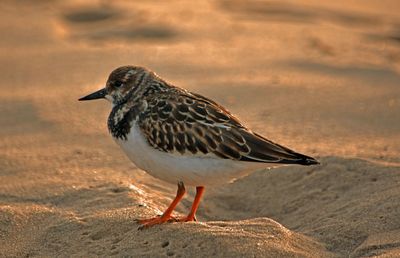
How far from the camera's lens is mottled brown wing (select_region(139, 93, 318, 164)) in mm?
4539

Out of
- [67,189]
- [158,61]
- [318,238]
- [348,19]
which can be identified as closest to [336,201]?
[318,238]

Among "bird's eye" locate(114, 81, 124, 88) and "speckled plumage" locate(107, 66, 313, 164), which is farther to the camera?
"bird's eye" locate(114, 81, 124, 88)

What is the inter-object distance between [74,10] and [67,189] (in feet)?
14.8

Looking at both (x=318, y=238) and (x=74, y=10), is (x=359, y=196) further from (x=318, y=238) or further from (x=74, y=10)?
(x=74, y=10)

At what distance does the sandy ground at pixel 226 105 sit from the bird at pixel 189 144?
339 millimetres

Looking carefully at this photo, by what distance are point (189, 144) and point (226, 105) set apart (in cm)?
267

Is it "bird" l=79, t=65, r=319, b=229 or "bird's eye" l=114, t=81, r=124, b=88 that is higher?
"bird's eye" l=114, t=81, r=124, b=88

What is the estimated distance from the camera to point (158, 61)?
8.13m

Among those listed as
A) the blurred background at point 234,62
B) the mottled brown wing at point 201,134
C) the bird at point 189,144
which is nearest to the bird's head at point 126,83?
the bird at point 189,144

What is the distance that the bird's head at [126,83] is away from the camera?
4992 millimetres

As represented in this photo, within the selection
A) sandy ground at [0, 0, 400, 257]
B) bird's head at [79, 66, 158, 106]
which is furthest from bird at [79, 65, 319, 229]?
sandy ground at [0, 0, 400, 257]

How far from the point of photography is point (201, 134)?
4598 mm

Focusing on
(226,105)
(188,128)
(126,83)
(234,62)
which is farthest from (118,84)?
(234,62)

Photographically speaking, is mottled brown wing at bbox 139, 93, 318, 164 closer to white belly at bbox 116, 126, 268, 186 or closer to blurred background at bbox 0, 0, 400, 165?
white belly at bbox 116, 126, 268, 186
